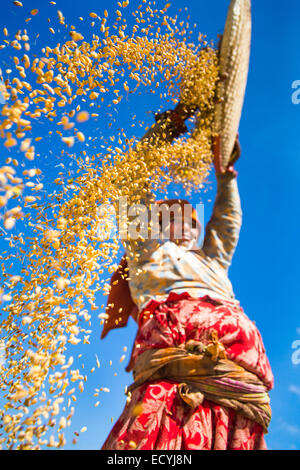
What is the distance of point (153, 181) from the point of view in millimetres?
2160

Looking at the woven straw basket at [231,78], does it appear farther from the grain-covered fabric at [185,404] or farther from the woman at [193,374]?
the grain-covered fabric at [185,404]

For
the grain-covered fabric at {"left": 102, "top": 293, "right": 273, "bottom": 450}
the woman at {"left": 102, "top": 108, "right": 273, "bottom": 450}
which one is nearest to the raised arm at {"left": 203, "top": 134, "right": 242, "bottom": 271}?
the woman at {"left": 102, "top": 108, "right": 273, "bottom": 450}

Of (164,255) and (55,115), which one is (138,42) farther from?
(164,255)

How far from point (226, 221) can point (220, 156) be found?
454 millimetres

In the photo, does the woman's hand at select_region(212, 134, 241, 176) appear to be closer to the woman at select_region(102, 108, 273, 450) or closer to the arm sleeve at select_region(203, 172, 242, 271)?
the arm sleeve at select_region(203, 172, 242, 271)

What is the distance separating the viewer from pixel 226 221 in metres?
2.23

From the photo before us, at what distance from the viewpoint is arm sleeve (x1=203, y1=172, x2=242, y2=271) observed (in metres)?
2.22

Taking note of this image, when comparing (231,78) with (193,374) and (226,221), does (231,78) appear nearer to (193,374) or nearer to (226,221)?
(226,221)

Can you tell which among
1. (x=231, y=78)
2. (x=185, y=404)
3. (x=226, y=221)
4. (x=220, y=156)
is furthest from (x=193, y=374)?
(x=231, y=78)

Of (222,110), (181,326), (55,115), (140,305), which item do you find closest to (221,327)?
(181,326)

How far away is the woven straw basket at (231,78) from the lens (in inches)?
86.0

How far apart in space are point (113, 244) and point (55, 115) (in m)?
0.70

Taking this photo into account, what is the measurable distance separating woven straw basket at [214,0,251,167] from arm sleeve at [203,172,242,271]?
15 cm

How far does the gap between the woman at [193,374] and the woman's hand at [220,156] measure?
73 centimetres
